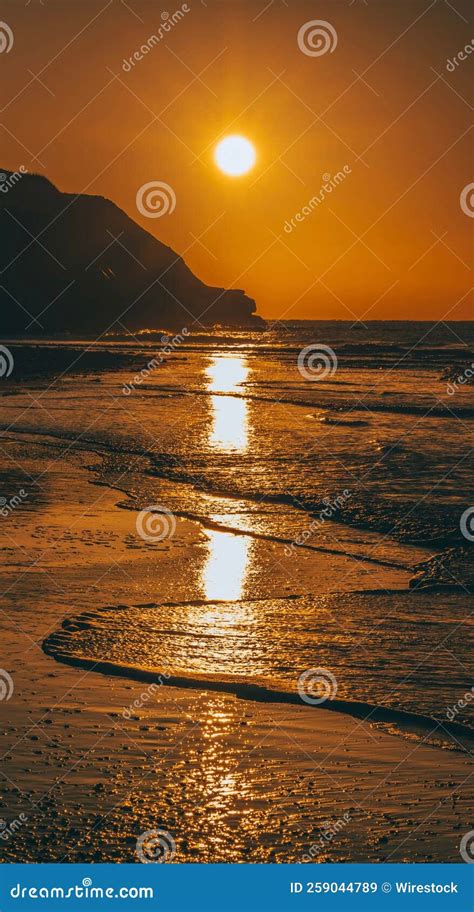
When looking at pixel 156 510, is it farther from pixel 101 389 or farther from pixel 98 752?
pixel 101 389

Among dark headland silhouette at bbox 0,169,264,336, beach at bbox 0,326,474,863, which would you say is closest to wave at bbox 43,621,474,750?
beach at bbox 0,326,474,863

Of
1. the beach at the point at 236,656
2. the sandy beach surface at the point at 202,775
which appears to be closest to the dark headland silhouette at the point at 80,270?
the beach at the point at 236,656

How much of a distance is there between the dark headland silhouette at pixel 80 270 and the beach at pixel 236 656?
283ft

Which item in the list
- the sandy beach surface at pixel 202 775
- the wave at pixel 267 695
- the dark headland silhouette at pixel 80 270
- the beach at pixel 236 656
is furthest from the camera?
the dark headland silhouette at pixel 80 270

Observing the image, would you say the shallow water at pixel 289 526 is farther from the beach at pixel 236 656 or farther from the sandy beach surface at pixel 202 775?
the sandy beach surface at pixel 202 775

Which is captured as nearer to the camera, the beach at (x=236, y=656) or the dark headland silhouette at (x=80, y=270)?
the beach at (x=236, y=656)

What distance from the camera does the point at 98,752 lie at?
18.6 feet

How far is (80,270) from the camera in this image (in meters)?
140

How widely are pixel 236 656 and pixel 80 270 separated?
445 feet

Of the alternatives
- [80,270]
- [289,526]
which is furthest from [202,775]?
[80,270]

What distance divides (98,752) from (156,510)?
778cm

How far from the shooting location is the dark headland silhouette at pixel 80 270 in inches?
4764

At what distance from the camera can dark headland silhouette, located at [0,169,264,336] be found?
121000mm

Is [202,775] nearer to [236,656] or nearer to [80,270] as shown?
[236,656]
